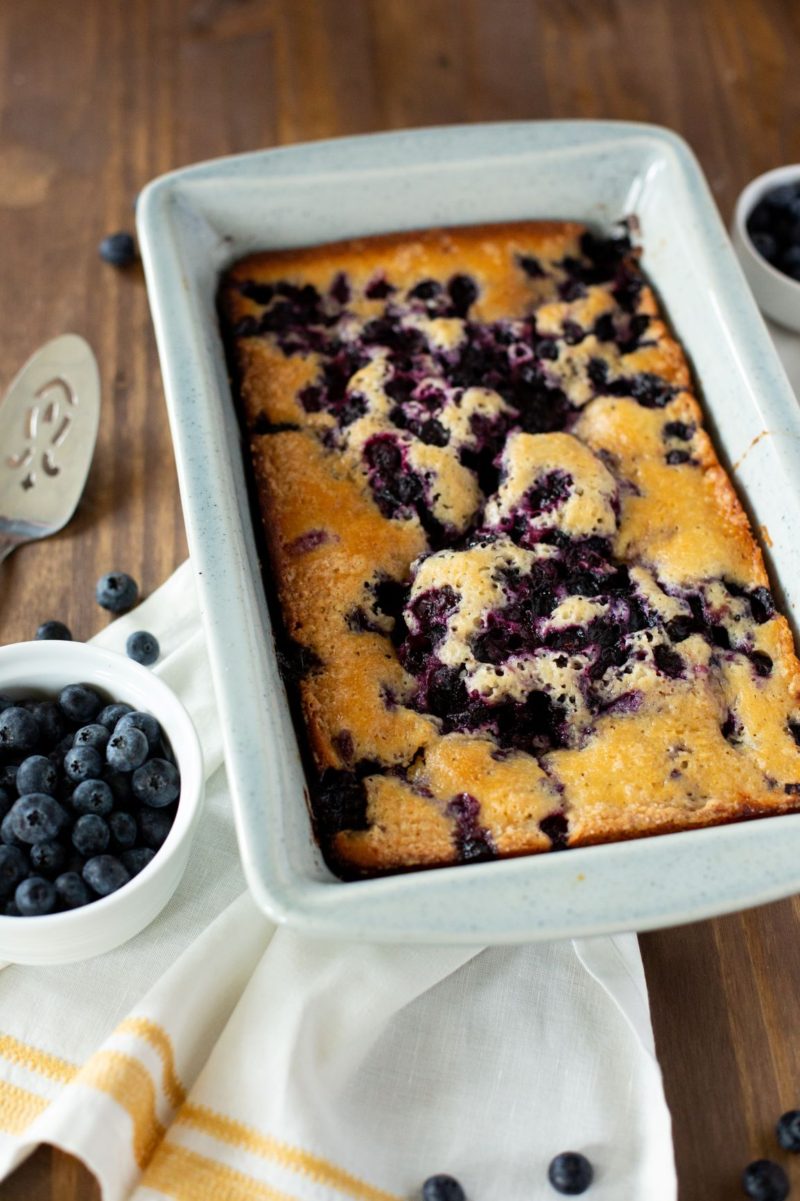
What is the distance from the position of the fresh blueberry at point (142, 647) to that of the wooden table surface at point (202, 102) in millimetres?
107

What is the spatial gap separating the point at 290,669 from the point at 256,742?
23 centimetres

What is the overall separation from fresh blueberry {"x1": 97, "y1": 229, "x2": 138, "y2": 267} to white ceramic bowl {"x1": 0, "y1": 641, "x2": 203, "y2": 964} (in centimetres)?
94

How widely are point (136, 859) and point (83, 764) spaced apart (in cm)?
13

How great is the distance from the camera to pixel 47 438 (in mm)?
1934

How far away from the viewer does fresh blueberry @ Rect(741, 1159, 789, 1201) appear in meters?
1.38

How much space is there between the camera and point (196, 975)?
1.45m

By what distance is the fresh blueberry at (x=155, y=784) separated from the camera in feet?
4.74

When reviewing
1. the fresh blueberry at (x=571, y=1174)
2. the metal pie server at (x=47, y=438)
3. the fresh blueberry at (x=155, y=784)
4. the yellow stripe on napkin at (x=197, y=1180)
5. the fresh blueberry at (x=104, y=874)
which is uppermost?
the metal pie server at (x=47, y=438)

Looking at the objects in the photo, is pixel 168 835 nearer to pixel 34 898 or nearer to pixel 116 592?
pixel 34 898

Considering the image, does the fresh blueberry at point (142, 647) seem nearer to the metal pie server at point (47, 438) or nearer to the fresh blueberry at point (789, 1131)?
the metal pie server at point (47, 438)

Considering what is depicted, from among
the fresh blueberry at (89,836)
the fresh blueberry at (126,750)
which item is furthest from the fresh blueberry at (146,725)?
the fresh blueberry at (89,836)

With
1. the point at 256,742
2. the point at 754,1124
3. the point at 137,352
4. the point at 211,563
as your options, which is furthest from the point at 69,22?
the point at 754,1124

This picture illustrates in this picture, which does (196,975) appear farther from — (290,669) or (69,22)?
(69,22)

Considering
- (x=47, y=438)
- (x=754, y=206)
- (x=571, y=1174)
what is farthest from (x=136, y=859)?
(x=754, y=206)
